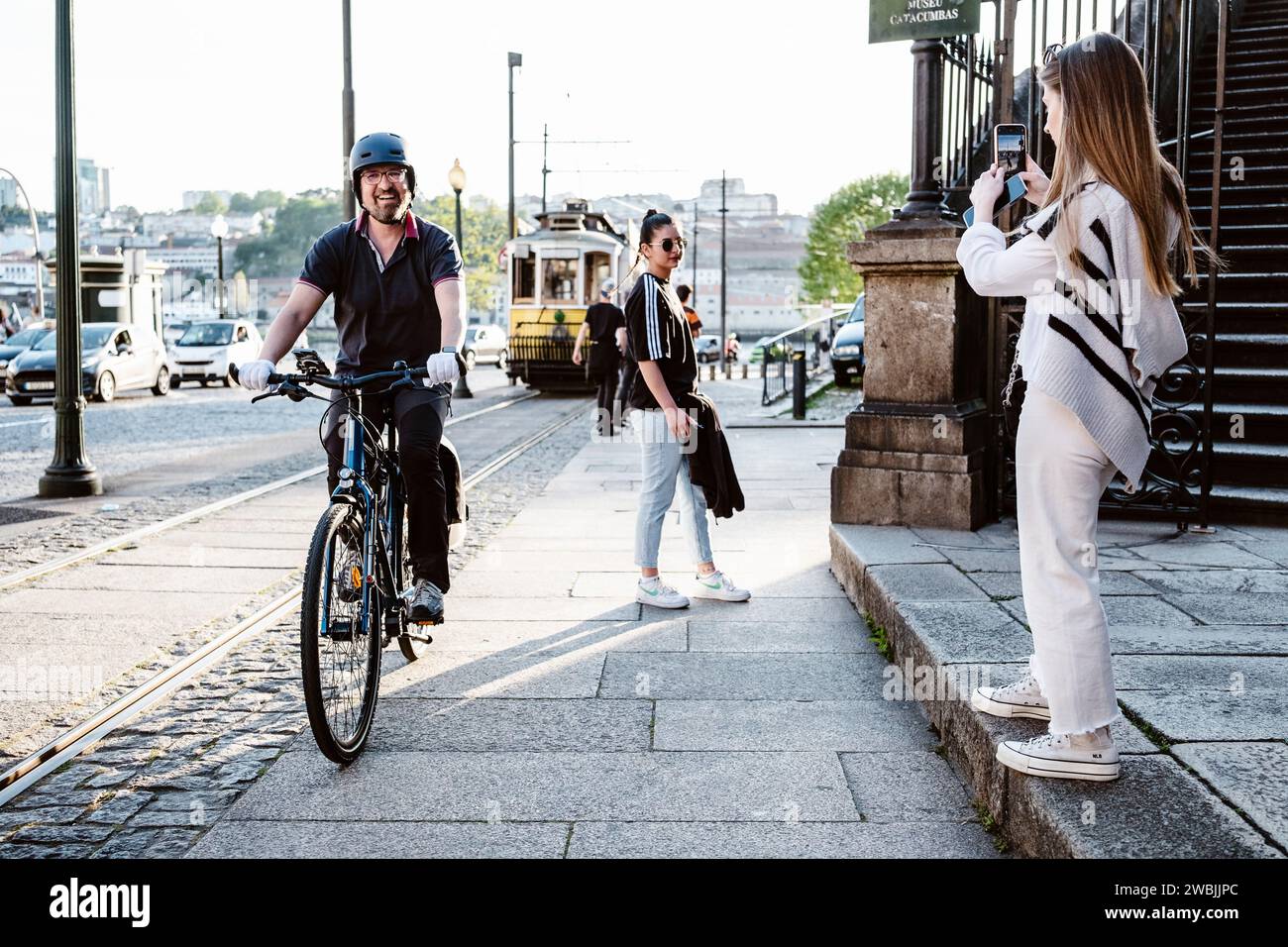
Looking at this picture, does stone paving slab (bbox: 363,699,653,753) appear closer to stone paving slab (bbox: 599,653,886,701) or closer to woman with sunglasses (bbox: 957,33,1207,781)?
stone paving slab (bbox: 599,653,886,701)

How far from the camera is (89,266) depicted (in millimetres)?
35938

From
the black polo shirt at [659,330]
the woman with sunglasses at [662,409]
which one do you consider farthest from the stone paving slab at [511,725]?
the black polo shirt at [659,330]

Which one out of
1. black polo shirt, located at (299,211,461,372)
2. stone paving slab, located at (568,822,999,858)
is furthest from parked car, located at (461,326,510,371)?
stone paving slab, located at (568,822,999,858)

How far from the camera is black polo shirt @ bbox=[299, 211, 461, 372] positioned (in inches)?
188

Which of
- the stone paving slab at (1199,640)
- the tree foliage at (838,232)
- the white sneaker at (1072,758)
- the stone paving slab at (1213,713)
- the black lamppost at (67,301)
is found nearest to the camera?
the white sneaker at (1072,758)

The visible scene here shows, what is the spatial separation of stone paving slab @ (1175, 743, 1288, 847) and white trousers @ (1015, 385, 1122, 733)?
0.24 m

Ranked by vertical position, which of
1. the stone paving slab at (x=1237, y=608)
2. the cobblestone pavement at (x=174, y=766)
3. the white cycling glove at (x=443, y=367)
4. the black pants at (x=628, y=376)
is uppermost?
the white cycling glove at (x=443, y=367)

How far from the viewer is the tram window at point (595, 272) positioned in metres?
28.3

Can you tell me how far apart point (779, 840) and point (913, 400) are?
3967 millimetres

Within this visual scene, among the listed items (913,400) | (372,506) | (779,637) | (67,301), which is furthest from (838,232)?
(372,506)

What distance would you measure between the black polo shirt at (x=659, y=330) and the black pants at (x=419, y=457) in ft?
4.50

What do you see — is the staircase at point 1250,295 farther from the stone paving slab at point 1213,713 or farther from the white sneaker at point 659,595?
the stone paving slab at point 1213,713
